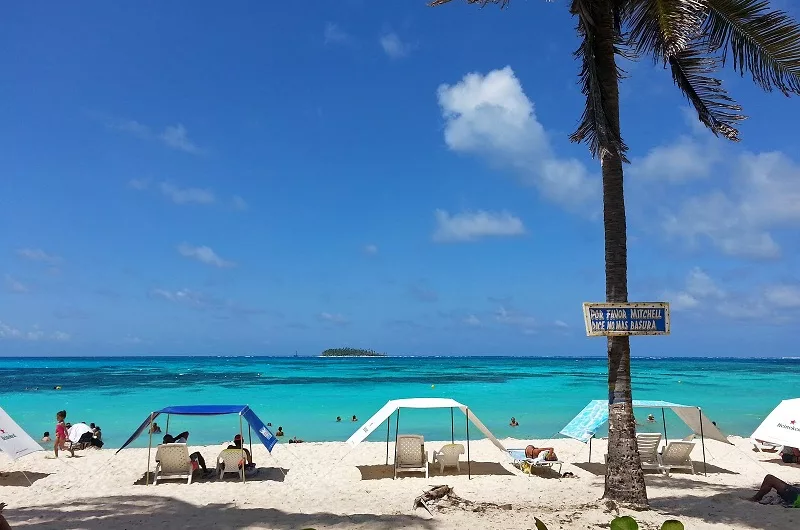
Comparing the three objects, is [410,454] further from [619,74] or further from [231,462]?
[619,74]

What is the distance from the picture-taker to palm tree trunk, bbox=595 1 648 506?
898cm

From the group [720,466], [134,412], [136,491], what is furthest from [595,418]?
[134,412]

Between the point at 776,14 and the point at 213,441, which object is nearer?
the point at 776,14

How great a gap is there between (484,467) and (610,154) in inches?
342

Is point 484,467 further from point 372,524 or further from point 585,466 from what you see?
point 372,524

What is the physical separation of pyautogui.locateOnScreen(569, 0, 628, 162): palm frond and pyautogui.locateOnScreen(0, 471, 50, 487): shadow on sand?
13234mm

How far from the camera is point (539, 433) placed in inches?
944

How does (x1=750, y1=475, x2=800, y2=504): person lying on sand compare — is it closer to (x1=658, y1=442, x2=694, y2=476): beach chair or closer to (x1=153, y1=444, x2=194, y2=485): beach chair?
(x1=658, y1=442, x2=694, y2=476): beach chair

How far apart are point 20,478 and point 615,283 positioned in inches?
522

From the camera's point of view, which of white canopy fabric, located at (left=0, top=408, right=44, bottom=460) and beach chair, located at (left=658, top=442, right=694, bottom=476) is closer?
white canopy fabric, located at (left=0, top=408, right=44, bottom=460)

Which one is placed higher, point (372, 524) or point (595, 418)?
point (595, 418)

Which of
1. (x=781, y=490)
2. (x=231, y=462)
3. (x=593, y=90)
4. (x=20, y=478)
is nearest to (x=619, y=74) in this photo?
(x=593, y=90)

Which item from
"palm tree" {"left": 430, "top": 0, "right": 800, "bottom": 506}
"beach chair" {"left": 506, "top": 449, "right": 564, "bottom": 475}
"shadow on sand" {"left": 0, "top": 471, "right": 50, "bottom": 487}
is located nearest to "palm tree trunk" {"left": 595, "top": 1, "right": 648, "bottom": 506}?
"palm tree" {"left": 430, "top": 0, "right": 800, "bottom": 506}

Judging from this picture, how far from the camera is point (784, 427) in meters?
14.1
